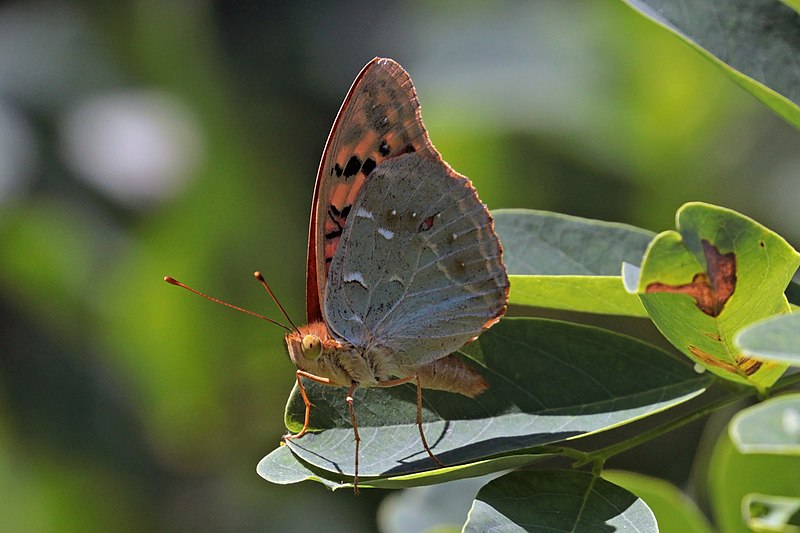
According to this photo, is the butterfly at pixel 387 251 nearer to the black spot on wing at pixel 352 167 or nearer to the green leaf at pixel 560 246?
the black spot on wing at pixel 352 167

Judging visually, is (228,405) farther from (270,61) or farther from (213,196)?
(270,61)

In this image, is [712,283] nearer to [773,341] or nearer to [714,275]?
[714,275]

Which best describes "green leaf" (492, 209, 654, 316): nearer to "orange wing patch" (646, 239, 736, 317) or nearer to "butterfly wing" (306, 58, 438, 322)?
"butterfly wing" (306, 58, 438, 322)

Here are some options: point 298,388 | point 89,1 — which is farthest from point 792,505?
point 89,1

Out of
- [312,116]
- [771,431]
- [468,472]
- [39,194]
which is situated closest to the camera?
[771,431]

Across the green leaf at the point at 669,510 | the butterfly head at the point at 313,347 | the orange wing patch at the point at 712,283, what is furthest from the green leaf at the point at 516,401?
the green leaf at the point at 669,510

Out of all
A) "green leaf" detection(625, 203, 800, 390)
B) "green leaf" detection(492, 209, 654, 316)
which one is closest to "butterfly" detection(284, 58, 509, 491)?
"green leaf" detection(492, 209, 654, 316)
